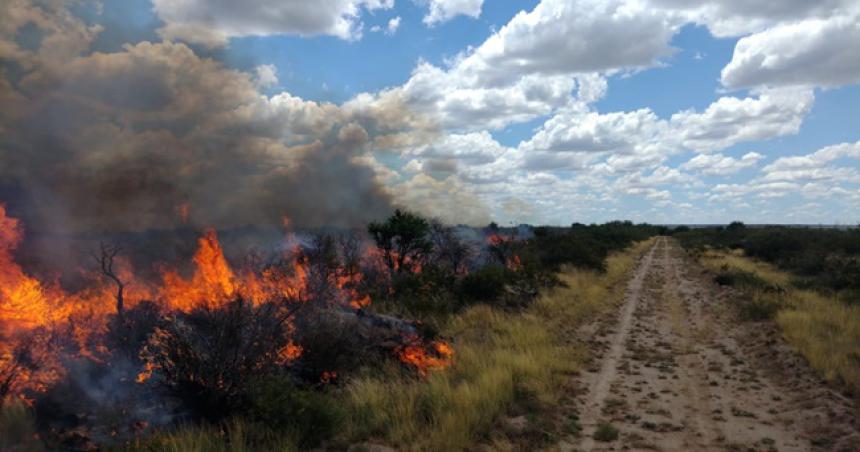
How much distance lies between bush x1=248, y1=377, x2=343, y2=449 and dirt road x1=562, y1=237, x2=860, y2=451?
376cm

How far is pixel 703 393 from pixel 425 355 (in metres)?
5.95

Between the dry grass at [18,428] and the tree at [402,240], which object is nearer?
the dry grass at [18,428]

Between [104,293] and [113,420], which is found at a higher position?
[104,293]

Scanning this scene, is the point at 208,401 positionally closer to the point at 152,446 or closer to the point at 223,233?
the point at 152,446

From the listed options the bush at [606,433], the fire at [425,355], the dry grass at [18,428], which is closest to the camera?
the dry grass at [18,428]

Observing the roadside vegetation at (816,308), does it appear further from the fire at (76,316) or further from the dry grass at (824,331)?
the fire at (76,316)

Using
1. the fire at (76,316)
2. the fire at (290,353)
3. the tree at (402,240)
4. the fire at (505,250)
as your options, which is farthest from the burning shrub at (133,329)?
the fire at (505,250)

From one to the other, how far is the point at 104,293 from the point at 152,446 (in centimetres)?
890

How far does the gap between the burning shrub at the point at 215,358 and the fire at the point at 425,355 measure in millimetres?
3296

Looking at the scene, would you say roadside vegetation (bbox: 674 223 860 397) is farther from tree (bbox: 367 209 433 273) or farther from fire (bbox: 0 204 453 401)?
tree (bbox: 367 209 433 273)

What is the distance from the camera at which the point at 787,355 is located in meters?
12.1

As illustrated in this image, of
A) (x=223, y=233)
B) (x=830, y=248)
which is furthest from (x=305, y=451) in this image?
(x=830, y=248)

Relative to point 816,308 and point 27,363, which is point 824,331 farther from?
point 27,363

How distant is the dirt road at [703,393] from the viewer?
7676 millimetres
